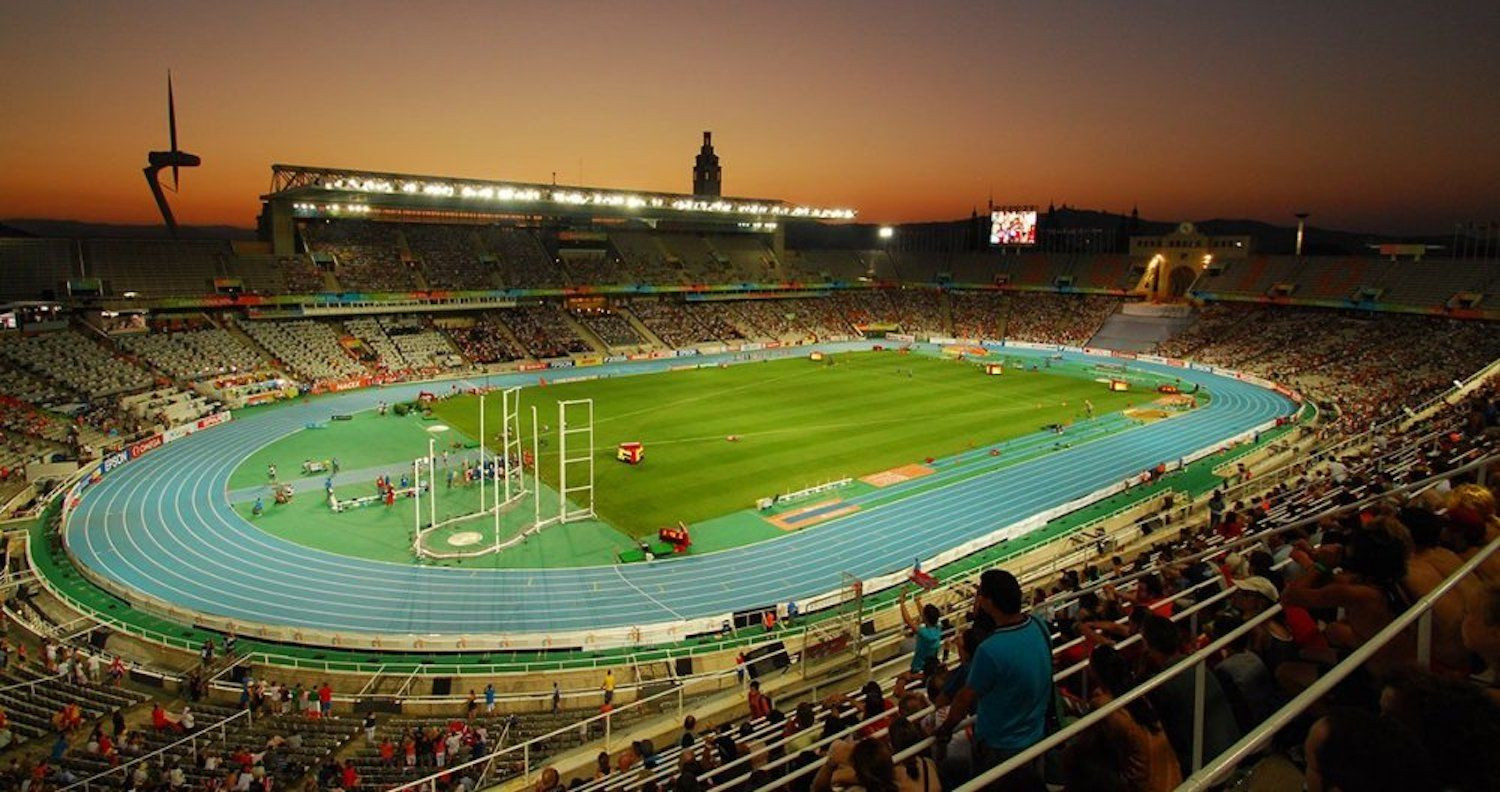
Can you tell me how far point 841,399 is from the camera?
51281 millimetres

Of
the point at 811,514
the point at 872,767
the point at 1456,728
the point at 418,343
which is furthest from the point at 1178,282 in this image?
the point at 1456,728

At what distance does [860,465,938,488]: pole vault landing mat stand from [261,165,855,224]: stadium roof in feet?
148

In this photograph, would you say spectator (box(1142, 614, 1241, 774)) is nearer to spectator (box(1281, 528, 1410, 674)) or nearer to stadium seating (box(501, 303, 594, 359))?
spectator (box(1281, 528, 1410, 674))

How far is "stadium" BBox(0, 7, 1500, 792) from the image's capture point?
17.3 ft

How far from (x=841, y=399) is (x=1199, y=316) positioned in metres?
42.5

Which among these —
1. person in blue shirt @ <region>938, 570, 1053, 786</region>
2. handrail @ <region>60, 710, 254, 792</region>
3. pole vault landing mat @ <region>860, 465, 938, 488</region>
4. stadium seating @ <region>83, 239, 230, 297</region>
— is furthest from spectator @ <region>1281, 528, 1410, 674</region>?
stadium seating @ <region>83, 239, 230, 297</region>

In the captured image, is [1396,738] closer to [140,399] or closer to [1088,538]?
[1088,538]

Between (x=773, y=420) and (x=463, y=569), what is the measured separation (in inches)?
896

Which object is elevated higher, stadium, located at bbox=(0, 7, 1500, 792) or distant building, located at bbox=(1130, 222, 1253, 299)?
distant building, located at bbox=(1130, 222, 1253, 299)

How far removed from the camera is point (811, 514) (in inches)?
1180

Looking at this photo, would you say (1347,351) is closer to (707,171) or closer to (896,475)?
(896,475)

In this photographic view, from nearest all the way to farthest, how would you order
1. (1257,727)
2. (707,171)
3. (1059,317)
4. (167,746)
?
(1257,727) → (167,746) → (1059,317) → (707,171)

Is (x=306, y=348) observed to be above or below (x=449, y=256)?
below

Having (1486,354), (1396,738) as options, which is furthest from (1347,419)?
(1396,738)
